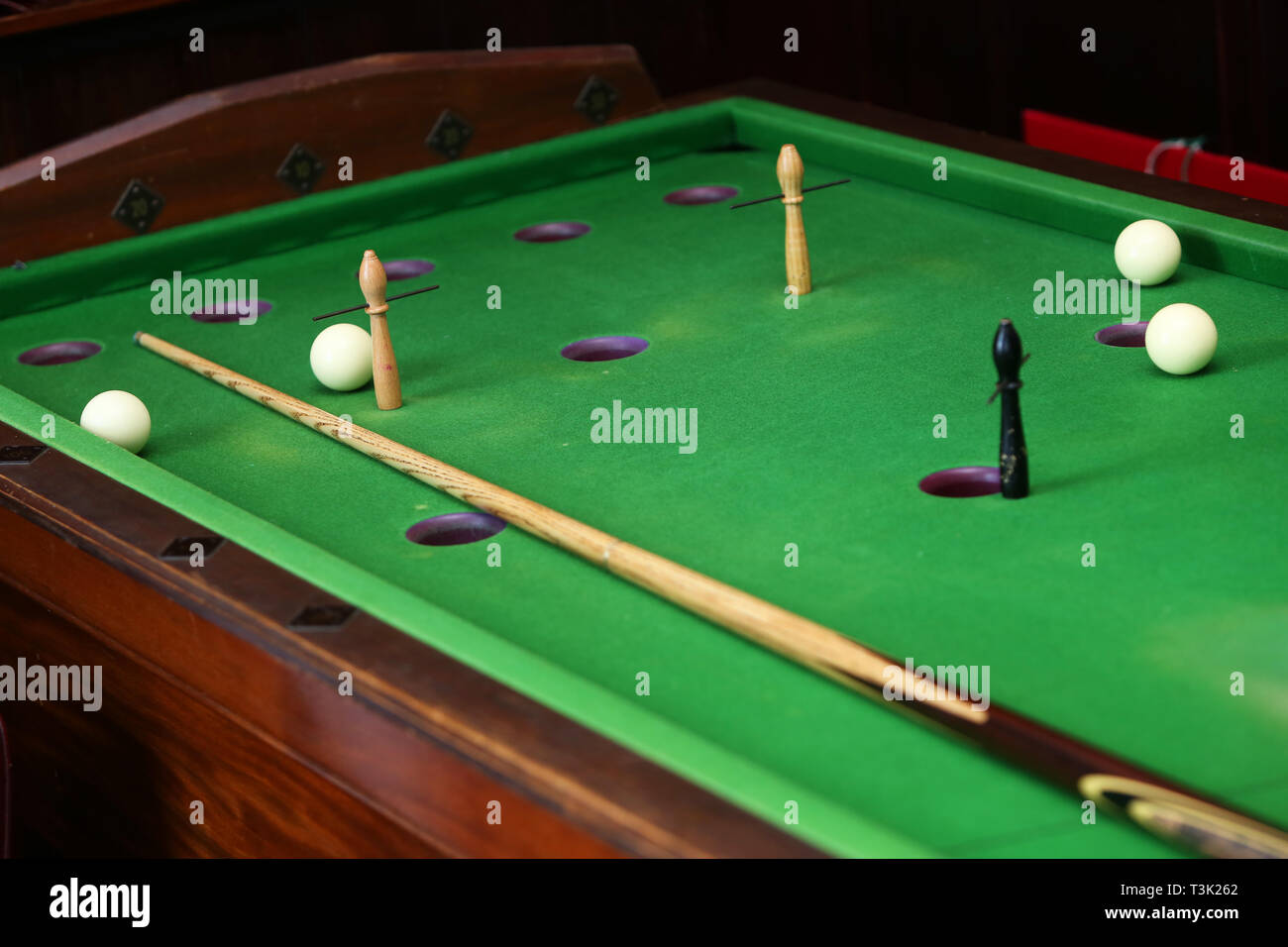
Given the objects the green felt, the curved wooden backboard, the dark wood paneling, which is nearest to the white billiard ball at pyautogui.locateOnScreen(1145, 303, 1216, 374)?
the green felt

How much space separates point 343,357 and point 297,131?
1.28 metres

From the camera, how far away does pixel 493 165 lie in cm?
418

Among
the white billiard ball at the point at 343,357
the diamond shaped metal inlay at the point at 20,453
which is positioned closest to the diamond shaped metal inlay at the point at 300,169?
the white billiard ball at the point at 343,357

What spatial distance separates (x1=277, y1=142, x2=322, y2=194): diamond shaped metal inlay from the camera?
4.14 metres

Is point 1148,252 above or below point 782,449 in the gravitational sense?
above

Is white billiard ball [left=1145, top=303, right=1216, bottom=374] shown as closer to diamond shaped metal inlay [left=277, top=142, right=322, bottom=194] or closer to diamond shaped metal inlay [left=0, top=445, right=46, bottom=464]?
diamond shaped metal inlay [left=0, top=445, right=46, bottom=464]

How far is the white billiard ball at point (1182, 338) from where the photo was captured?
2725 millimetres

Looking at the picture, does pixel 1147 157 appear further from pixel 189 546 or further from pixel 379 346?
pixel 189 546

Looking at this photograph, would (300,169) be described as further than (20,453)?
Yes

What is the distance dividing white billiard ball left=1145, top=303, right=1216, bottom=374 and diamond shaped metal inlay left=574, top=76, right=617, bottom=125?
6.73 ft

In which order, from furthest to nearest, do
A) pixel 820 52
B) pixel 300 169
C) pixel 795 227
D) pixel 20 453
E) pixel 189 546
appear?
pixel 820 52
pixel 300 169
pixel 795 227
pixel 20 453
pixel 189 546

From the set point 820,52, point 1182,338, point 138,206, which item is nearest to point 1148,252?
point 1182,338

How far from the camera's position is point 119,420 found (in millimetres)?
2883

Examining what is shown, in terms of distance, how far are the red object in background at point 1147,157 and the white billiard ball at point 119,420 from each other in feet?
7.88
